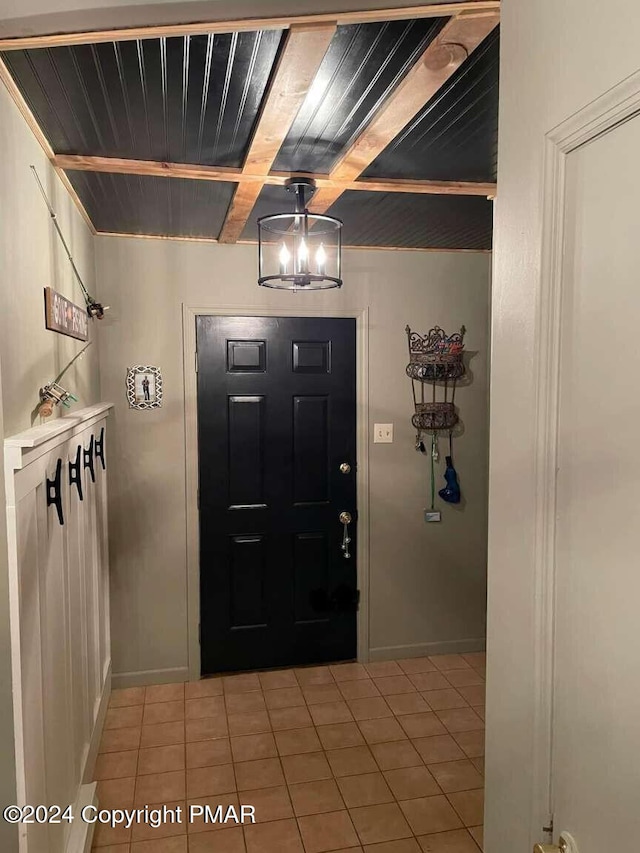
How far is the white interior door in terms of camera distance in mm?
772

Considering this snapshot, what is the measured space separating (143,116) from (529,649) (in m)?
1.66

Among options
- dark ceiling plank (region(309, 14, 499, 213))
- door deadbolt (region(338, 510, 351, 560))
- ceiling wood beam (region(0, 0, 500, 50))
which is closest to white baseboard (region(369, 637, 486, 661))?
door deadbolt (region(338, 510, 351, 560))

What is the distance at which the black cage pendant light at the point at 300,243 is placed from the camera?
235cm

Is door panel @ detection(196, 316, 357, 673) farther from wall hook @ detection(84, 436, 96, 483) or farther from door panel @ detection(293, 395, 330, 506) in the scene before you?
wall hook @ detection(84, 436, 96, 483)

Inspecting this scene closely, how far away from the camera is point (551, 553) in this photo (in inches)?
37.5

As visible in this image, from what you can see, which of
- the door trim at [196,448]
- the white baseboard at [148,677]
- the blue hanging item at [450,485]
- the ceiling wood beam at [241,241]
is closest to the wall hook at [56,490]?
the door trim at [196,448]

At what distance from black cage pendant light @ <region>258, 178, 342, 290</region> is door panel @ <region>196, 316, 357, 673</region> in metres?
0.38

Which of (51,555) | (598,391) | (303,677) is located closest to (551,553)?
(598,391)

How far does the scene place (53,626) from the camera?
1.85m

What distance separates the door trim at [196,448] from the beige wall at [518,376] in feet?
7.85

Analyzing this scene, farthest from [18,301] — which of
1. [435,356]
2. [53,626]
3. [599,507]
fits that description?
[435,356]

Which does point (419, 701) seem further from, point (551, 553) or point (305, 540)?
point (551, 553)

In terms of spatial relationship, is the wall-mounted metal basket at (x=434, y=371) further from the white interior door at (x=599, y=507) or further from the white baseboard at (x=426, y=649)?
the white interior door at (x=599, y=507)

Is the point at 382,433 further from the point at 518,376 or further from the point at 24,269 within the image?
the point at 518,376
